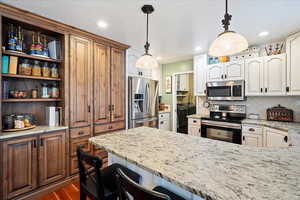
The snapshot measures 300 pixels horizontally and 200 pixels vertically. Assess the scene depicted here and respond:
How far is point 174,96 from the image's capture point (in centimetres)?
466

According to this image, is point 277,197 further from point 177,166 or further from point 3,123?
point 3,123

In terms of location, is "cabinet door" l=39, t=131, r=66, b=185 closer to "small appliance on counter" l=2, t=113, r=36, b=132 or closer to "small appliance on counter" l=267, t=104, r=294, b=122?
"small appliance on counter" l=2, t=113, r=36, b=132

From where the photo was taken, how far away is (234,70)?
3150mm

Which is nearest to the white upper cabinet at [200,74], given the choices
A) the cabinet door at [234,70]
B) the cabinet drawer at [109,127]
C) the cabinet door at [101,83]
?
the cabinet door at [234,70]

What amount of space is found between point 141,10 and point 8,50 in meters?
1.79

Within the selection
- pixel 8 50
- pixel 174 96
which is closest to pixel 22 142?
pixel 8 50

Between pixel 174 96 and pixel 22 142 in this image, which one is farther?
pixel 174 96

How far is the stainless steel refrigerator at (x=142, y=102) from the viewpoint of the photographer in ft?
10.7

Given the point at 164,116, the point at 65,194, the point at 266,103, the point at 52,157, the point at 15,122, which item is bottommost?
the point at 65,194

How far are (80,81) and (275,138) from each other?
10.9ft

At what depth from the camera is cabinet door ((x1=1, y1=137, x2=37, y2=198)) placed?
1.68 metres

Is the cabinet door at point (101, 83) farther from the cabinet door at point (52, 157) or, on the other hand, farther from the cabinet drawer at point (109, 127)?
the cabinet door at point (52, 157)

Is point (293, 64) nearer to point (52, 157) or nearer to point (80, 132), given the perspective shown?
point (80, 132)

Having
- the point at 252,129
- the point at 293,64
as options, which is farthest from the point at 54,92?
the point at 293,64
